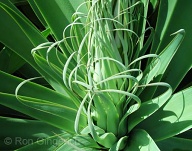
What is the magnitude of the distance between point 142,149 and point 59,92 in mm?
249

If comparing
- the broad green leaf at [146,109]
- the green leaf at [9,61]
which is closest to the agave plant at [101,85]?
the broad green leaf at [146,109]

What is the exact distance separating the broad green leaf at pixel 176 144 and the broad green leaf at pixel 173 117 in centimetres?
5

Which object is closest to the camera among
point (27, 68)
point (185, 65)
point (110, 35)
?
point (110, 35)

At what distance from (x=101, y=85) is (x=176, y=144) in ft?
0.70

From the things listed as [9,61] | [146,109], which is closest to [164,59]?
[146,109]

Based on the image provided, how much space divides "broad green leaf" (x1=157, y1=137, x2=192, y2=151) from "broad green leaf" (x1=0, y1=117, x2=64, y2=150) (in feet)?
0.72

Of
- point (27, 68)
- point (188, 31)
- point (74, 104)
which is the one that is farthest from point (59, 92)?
point (188, 31)

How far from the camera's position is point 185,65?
88 cm

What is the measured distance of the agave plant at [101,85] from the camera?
76cm

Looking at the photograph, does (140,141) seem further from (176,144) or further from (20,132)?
(20,132)

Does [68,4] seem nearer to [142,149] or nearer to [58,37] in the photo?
[58,37]

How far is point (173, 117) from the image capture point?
0.80m

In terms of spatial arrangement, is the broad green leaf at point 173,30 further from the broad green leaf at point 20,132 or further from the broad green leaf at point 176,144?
the broad green leaf at point 20,132

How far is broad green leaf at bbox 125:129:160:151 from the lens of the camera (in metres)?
0.76
